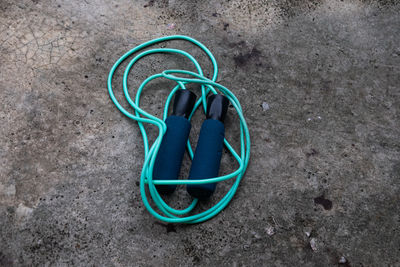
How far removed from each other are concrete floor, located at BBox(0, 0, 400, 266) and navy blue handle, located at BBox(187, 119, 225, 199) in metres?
0.11

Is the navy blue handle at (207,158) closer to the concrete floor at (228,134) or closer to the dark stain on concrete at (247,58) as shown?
the concrete floor at (228,134)

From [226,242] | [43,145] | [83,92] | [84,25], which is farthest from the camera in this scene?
[84,25]

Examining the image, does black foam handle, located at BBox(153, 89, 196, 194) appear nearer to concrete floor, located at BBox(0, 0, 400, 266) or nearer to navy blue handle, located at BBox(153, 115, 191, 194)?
navy blue handle, located at BBox(153, 115, 191, 194)

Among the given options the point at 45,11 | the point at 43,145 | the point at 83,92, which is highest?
the point at 45,11

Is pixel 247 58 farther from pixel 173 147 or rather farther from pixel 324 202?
pixel 324 202

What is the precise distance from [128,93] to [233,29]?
638 mm

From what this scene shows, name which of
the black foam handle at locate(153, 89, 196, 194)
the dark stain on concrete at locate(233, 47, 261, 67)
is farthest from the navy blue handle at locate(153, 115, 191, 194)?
the dark stain on concrete at locate(233, 47, 261, 67)

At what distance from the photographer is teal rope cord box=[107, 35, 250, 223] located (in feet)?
3.75

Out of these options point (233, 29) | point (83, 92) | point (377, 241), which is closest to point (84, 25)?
point (83, 92)

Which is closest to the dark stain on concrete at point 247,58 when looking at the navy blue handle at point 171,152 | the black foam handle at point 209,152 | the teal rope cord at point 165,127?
the teal rope cord at point 165,127

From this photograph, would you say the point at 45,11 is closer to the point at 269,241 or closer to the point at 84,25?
the point at 84,25

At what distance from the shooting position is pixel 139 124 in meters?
1.37

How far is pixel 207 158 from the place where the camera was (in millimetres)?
1189

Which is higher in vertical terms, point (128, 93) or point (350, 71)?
point (350, 71)
